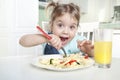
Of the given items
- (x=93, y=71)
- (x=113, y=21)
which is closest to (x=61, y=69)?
(x=93, y=71)

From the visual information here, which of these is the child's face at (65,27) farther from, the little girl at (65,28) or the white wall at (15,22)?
the white wall at (15,22)

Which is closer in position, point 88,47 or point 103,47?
point 103,47

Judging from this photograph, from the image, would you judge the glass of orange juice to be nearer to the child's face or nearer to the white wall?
the child's face

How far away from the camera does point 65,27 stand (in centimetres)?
149

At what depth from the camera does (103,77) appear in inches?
25.0

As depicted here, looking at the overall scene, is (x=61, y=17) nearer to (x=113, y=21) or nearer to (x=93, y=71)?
(x=93, y=71)

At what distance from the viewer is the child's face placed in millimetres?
1493

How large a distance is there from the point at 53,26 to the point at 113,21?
6.64ft

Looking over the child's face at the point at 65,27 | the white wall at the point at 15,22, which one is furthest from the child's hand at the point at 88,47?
the white wall at the point at 15,22

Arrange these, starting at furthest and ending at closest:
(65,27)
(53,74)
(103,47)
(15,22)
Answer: (15,22) < (65,27) < (103,47) < (53,74)

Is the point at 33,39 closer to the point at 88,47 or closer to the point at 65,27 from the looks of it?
the point at 88,47

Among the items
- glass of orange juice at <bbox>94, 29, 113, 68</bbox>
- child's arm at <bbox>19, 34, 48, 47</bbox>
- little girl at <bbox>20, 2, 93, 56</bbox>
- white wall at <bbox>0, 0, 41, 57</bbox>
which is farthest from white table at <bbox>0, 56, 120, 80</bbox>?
white wall at <bbox>0, 0, 41, 57</bbox>

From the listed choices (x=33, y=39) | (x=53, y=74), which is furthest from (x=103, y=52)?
(x=33, y=39)

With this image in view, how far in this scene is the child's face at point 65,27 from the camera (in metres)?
1.49
